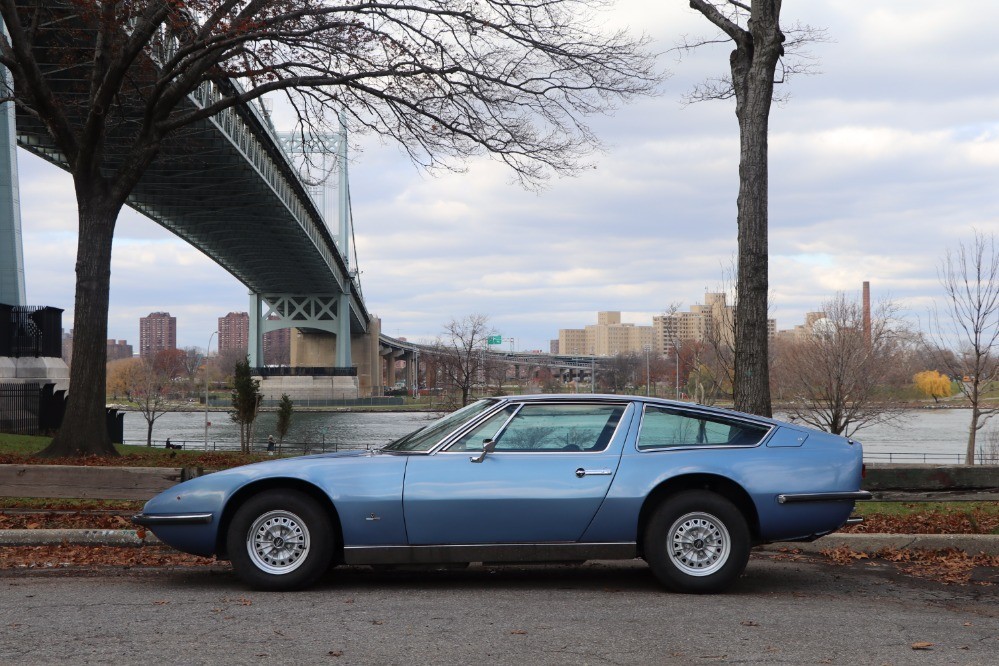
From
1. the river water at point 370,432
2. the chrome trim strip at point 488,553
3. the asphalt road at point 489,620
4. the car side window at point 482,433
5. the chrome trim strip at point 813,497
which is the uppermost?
the car side window at point 482,433

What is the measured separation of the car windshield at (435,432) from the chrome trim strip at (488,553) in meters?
0.64

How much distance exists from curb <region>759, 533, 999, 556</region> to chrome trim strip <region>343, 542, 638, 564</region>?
202 centimetres

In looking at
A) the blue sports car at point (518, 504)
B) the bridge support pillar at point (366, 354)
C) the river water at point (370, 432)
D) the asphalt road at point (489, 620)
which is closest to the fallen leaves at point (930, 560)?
the asphalt road at point (489, 620)

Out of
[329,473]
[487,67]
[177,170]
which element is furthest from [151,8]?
[177,170]

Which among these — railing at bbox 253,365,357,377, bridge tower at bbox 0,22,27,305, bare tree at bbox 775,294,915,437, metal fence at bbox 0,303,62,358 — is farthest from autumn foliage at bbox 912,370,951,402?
bridge tower at bbox 0,22,27,305

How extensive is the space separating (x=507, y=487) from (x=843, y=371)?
111 feet

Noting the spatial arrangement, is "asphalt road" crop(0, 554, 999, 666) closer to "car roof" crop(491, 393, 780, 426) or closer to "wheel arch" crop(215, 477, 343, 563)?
"wheel arch" crop(215, 477, 343, 563)

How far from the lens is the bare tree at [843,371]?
37.7 m

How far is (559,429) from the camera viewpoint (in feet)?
20.8

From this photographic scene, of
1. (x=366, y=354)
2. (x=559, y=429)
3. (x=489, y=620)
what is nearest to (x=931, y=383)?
(x=366, y=354)

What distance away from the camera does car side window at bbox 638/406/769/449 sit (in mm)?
6324

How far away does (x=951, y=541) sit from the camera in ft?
24.5

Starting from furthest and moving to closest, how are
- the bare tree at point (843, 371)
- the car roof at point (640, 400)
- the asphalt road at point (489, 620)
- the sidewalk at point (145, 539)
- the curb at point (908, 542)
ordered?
the bare tree at point (843, 371)
the sidewalk at point (145, 539)
the curb at point (908, 542)
the car roof at point (640, 400)
the asphalt road at point (489, 620)

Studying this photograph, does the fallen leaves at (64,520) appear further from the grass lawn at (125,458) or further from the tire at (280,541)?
the tire at (280,541)
